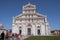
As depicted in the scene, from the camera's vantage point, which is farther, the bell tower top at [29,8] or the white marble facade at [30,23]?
the bell tower top at [29,8]

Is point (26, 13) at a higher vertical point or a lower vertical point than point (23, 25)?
higher

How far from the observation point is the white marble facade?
5391 cm

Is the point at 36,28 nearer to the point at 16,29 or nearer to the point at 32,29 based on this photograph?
the point at 32,29

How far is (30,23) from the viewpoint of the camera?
2142 inches

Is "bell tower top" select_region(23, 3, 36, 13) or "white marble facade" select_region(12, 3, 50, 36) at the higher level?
"bell tower top" select_region(23, 3, 36, 13)

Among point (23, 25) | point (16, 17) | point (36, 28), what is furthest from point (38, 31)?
point (16, 17)

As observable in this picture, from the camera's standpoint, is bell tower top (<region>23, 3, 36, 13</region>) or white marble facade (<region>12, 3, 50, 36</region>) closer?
white marble facade (<region>12, 3, 50, 36</region>)

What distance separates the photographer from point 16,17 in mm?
55062

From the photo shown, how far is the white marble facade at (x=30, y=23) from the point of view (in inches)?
2122

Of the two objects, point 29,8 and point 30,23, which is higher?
point 29,8

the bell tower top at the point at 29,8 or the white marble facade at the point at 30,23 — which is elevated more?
the bell tower top at the point at 29,8

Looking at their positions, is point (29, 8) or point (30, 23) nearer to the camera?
point (30, 23)

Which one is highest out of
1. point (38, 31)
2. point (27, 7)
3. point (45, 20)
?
point (27, 7)

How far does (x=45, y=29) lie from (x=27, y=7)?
9822 mm
